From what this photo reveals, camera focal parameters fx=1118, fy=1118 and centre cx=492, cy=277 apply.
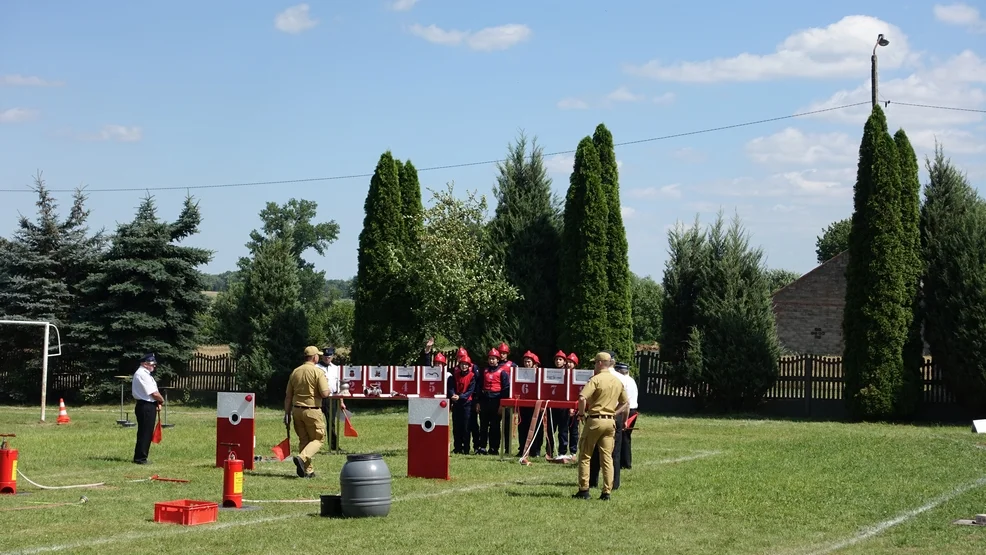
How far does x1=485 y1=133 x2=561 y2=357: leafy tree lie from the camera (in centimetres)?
3291

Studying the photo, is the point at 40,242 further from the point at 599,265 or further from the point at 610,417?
the point at 610,417

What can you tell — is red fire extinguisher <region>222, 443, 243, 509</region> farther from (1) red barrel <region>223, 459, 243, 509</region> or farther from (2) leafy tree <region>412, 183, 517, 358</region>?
(2) leafy tree <region>412, 183, 517, 358</region>

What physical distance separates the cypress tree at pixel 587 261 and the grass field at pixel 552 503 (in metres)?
9.28

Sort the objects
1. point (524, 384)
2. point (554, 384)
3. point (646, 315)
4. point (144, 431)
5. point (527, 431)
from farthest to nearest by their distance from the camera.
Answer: point (646, 315) < point (527, 431) < point (524, 384) < point (554, 384) < point (144, 431)

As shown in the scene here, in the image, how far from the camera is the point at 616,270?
31.7 metres

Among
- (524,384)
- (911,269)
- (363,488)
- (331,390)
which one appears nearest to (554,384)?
(524,384)

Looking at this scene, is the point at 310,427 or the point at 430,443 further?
the point at 310,427

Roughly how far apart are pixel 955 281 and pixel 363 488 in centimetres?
2077

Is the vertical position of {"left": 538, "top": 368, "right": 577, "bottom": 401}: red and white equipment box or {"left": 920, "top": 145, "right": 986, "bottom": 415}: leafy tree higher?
{"left": 920, "top": 145, "right": 986, "bottom": 415}: leafy tree

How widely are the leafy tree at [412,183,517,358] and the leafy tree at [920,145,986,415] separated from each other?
11371 mm

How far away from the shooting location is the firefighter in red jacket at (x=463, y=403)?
19.9 meters

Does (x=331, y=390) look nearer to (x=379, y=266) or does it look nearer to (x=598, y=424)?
(x=598, y=424)

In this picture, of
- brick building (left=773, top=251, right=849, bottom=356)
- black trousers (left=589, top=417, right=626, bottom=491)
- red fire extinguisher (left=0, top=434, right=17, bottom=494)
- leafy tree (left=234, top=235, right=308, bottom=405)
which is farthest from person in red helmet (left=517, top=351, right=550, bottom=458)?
brick building (left=773, top=251, right=849, bottom=356)

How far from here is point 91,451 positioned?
19.7 metres
